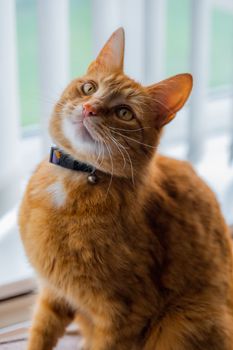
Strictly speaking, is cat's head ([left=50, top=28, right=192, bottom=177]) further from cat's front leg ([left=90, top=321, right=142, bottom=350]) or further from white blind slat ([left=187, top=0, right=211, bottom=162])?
white blind slat ([left=187, top=0, right=211, bottom=162])

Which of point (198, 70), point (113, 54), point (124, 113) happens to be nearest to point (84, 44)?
point (198, 70)

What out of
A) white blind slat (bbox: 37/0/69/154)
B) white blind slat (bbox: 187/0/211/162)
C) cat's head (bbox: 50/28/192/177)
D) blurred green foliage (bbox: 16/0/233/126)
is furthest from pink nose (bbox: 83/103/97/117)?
white blind slat (bbox: 187/0/211/162)

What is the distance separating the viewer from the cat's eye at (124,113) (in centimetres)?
110

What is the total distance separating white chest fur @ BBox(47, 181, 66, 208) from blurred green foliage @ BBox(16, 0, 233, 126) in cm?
51

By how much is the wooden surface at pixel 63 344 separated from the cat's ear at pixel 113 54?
2.16ft

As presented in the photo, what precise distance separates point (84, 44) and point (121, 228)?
2.91ft

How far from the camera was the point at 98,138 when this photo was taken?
1.06 m

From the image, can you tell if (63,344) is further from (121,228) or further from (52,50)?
(52,50)

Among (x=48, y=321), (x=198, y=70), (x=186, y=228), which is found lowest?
(x=48, y=321)

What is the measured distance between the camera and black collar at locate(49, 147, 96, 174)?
113cm

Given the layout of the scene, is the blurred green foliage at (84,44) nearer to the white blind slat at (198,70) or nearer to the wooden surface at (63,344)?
the white blind slat at (198,70)

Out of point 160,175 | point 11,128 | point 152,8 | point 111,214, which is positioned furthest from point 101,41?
point 111,214

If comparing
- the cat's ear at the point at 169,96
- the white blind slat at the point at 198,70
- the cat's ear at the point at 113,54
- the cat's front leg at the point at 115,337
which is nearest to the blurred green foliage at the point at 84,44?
the white blind slat at the point at 198,70

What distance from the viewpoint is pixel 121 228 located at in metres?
1.12
